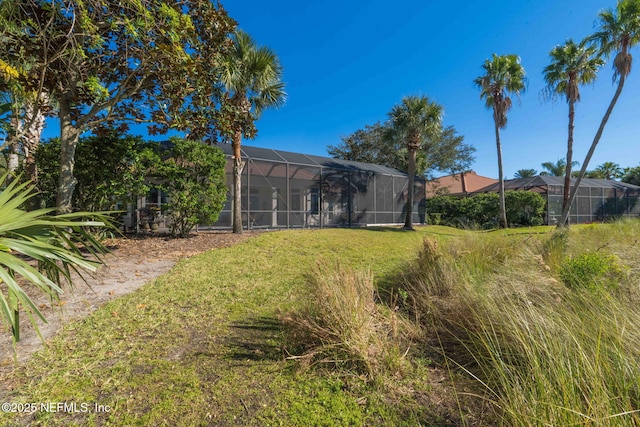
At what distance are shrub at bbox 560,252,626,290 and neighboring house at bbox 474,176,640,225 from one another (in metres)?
20.9

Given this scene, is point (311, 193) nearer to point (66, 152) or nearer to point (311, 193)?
point (311, 193)

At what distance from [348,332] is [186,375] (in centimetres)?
137

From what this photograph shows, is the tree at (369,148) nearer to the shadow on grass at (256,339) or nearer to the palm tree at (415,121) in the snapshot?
the palm tree at (415,121)

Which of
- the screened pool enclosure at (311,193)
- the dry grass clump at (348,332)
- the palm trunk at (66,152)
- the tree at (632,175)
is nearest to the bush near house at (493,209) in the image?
the screened pool enclosure at (311,193)

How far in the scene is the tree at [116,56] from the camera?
15.6 feet

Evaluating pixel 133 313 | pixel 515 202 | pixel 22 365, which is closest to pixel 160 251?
pixel 133 313

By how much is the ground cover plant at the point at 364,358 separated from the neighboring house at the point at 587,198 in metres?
20.3

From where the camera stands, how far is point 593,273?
3010 mm

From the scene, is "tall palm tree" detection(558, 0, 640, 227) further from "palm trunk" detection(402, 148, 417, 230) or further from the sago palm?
the sago palm

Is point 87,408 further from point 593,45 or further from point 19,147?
point 593,45

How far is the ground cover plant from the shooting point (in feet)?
5.72

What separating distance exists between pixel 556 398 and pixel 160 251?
24.6 feet

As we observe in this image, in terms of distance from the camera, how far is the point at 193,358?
261cm

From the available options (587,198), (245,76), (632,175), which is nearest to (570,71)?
(587,198)
